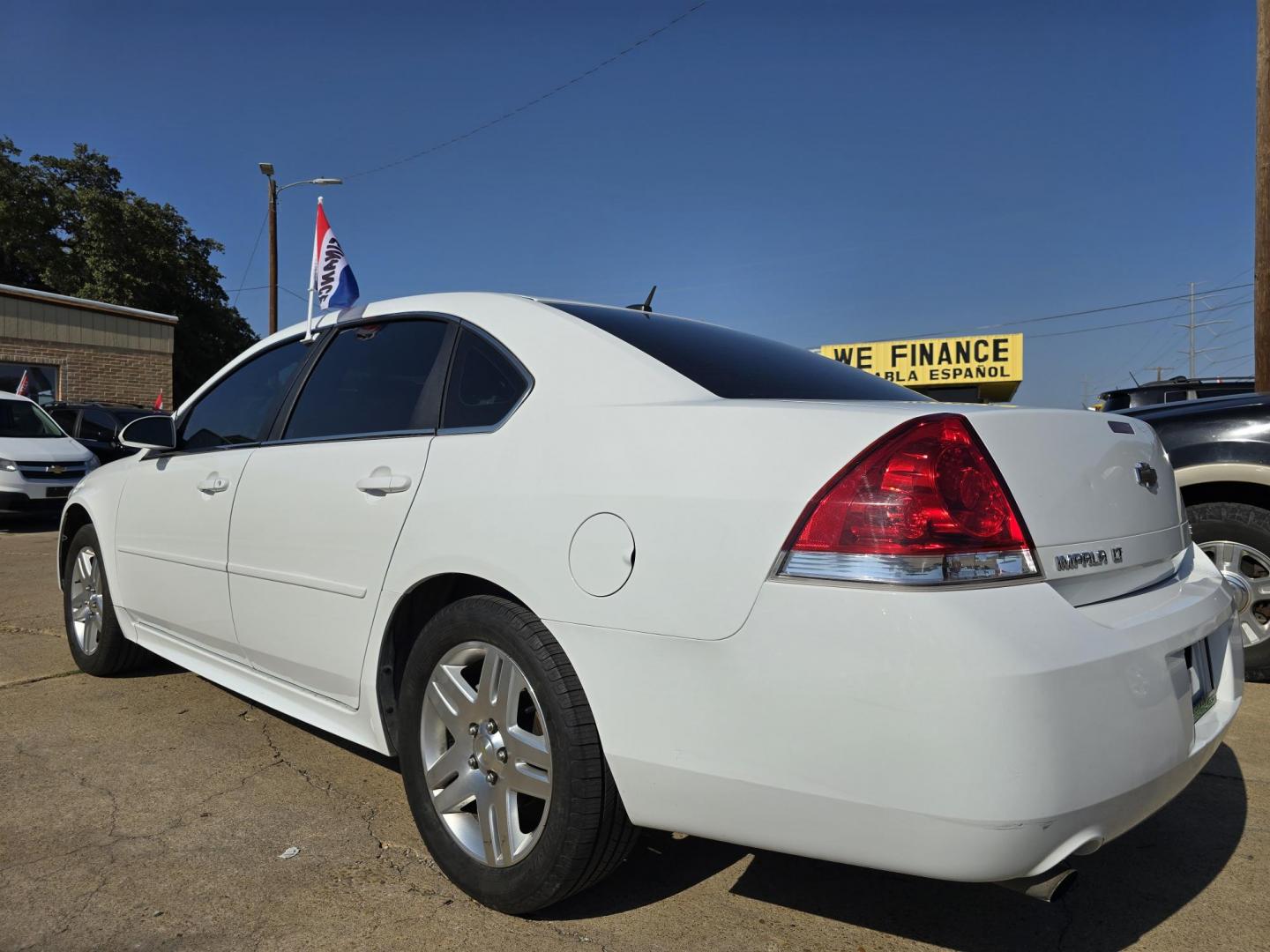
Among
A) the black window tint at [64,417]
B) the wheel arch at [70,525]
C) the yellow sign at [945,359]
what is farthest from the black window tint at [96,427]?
the yellow sign at [945,359]

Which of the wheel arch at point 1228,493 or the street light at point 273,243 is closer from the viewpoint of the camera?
the wheel arch at point 1228,493

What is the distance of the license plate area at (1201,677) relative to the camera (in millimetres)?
1931

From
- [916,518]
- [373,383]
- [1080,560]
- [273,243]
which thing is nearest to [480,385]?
[373,383]

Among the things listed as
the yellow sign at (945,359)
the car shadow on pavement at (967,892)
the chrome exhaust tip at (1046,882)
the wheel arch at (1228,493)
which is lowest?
the car shadow on pavement at (967,892)

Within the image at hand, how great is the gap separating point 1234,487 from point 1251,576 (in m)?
0.40

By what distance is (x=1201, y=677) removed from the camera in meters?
2.00

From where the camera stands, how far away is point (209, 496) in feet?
10.5

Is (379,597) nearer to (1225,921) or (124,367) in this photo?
(1225,921)

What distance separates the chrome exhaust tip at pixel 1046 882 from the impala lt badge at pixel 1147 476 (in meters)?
0.89

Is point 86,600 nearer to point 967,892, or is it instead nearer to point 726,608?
point 726,608

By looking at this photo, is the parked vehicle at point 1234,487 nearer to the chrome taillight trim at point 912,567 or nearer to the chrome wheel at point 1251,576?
the chrome wheel at point 1251,576

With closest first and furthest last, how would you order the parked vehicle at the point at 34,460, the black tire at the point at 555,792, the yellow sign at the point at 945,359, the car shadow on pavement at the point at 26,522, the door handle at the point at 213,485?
1. the black tire at the point at 555,792
2. the door handle at the point at 213,485
3. the parked vehicle at the point at 34,460
4. the car shadow on pavement at the point at 26,522
5. the yellow sign at the point at 945,359

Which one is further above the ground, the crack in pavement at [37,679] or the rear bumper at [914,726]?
the rear bumper at [914,726]

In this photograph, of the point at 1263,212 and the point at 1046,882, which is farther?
the point at 1263,212
